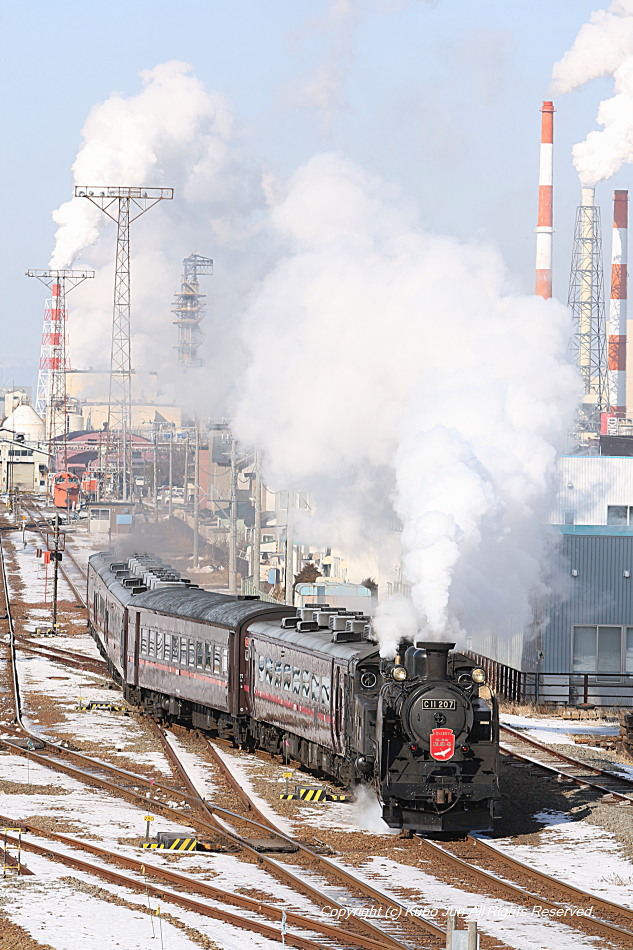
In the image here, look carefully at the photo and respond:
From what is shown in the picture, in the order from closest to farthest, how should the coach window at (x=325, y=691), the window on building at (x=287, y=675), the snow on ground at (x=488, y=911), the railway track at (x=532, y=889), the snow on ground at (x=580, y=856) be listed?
the snow on ground at (x=488, y=911) → the railway track at (x=532, y=889) → the snow on ground at (x=580, y=856) → the coach window at (x=325, y=691) → the window on building at (x=287, y=675)

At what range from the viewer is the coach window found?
21.7 m

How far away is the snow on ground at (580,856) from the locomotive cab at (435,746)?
2.86ft

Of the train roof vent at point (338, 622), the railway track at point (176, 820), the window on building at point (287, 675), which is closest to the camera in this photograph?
the railway track at point (176, 820)

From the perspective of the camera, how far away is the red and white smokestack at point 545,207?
8231 centimetres

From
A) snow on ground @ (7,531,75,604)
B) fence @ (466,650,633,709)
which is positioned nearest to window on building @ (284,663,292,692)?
fence @ (466,650,633,709)

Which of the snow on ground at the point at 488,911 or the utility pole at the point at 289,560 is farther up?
the utility pole at the point at 289,560

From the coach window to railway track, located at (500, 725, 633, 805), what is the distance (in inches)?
211

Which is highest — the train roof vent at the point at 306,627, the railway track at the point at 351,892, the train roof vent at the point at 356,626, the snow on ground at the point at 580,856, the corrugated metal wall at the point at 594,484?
the corrugated metal wall at the point at 594,484

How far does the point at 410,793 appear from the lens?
1825 cm

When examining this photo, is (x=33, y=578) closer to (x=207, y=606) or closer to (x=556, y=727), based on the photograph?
(x=556, y=727)

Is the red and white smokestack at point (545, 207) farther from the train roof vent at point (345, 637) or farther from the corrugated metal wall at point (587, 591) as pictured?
the train roof vent at point (345, 637)

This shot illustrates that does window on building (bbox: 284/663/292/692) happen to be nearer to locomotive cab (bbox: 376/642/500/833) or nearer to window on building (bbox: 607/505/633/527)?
locomotive cab (bbox: 376/642/500/833)

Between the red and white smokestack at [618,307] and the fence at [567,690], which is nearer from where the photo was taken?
the fence at [567,690]

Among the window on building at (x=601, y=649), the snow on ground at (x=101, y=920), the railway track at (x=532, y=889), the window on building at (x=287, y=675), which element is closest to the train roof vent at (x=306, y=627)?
the window on building at (x=287, y=675)
